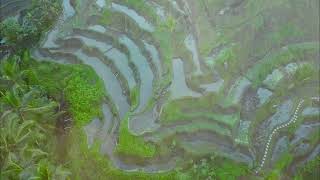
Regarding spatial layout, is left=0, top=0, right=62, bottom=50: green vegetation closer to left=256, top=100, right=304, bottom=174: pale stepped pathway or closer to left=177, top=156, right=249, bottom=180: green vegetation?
left=177, top=156, right=249, bottom=180: green vegetation

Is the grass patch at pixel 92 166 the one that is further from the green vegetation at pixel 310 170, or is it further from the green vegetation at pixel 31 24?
the green vegetation at pixel 31 24

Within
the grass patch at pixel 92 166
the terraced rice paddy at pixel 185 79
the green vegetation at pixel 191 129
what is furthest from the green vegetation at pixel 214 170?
the green vegetation at pixel 191 129

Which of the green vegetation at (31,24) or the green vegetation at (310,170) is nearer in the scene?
the green vegetation at (310,170)

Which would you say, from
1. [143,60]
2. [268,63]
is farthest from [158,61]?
[268,63]

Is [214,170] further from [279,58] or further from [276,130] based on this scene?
[279,58]

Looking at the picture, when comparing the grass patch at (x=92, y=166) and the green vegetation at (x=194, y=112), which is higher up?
the green vegetation at (x=194, y=112)

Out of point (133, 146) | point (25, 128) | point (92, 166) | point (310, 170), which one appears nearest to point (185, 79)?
point (133, 146)

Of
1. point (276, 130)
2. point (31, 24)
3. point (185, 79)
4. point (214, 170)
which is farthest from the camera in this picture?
point (31, 24)
